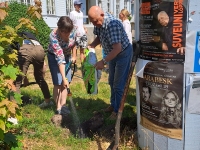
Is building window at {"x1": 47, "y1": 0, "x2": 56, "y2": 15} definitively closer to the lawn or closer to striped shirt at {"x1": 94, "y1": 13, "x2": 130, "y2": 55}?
the lawn

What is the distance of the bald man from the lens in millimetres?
3350

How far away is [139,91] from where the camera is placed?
2916mm

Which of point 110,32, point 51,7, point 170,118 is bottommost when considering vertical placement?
point 170,118

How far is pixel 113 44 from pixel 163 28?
3.31 feet

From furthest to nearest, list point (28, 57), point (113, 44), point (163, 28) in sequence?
point (28, 57) < point (113, 44) < point (163, 28)

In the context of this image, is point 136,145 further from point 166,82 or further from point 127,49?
point 127,49

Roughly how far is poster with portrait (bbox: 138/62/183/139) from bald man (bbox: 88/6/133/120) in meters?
0.74

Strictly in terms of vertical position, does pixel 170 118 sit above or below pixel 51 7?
below

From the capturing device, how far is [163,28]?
2432mm

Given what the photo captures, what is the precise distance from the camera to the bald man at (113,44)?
335cm

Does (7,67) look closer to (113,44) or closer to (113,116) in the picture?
(113,44)

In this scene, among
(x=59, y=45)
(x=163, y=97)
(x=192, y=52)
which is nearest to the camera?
(x=192, y=52)

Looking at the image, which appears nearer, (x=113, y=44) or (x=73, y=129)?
(x=113, y=44)

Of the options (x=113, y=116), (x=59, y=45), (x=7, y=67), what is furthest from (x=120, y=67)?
(x=7, y=67)
